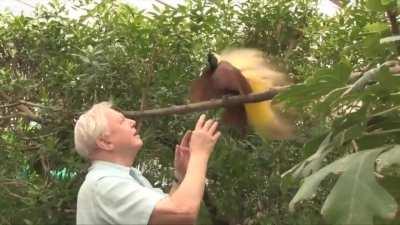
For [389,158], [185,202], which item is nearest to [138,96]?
[185,202]

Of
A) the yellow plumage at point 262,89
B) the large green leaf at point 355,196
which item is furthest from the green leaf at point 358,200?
the yellow plumage at point 262,89

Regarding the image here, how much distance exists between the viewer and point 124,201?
1850 mm

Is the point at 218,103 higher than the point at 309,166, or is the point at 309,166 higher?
the point at 218,103

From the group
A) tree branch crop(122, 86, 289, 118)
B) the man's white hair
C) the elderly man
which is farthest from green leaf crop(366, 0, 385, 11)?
the man's white hair

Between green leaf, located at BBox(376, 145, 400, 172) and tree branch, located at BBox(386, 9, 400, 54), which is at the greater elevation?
tree branch, located at BBox(386, 9, 400, 54)

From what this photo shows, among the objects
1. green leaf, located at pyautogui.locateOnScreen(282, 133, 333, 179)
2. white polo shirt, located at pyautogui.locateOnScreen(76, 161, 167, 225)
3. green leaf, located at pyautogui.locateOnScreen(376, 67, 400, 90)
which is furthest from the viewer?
green leaf, located at pyautogui.locateOnScreen(282, 133, 333, 179)

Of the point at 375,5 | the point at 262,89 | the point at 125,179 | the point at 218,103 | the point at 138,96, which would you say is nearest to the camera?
the point at 125,179

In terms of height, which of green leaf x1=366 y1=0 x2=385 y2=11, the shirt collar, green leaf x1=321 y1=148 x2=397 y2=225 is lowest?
green leaf x1=321 y1=148 x2=397 y2=225

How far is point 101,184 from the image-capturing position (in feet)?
6.22

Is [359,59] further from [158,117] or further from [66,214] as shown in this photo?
[66,214]

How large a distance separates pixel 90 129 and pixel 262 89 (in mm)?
944

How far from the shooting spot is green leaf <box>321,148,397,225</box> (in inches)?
68.1

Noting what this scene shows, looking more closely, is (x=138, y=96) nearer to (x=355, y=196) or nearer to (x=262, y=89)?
(x=262, y=89)

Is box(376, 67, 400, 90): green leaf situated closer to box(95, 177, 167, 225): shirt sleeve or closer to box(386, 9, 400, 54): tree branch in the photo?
box(386, 9, 400, 54): tree branch
